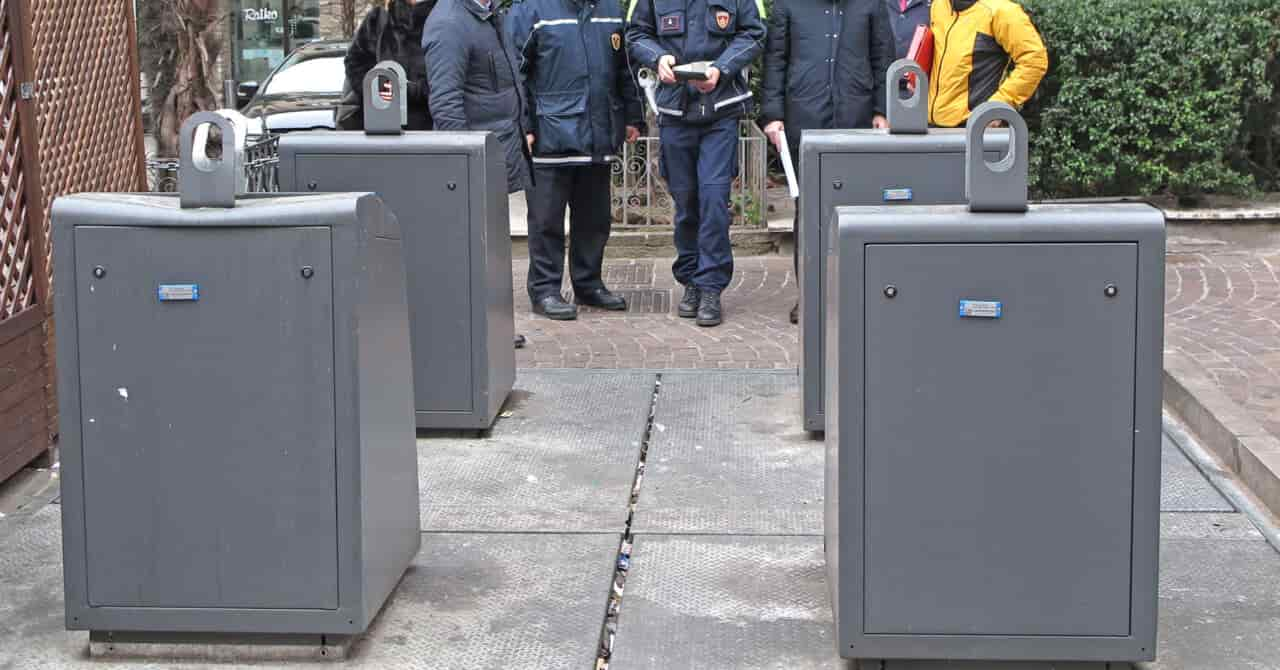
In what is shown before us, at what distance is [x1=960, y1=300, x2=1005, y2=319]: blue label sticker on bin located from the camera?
3.98m

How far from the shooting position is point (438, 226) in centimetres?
654

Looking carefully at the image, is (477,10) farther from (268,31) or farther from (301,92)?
(268,31)

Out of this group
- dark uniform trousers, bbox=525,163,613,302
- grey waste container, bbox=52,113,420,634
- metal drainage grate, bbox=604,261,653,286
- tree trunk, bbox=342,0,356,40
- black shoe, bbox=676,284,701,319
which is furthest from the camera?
tree trunk, bbox=342,0,356,40

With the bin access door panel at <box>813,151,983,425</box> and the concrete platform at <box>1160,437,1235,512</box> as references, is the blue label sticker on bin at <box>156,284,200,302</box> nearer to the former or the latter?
the bin access door panel at <box>813,151,983,425</box>

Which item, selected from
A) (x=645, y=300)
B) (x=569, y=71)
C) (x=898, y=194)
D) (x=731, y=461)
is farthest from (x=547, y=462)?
(x=645, y=300)

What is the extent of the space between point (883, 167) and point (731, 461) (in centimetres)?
121

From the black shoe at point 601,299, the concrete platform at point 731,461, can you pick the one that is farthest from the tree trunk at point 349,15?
the concrete platform at point 731,461

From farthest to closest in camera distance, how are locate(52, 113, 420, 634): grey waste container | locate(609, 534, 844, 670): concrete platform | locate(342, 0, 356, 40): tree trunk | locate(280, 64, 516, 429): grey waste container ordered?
locate(342, 0, 356, 40): tree trunk < locate(280, 64, 516, 429): grey waste container < locate(609, 534, 844, 670): concrete platform < locate(52, 113, 420, 634): grey waste container

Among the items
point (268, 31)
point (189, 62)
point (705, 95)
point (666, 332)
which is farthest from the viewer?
point (268, 31)

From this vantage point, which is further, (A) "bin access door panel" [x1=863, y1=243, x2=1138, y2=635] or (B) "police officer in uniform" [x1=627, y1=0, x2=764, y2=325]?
(B) "police officer in uniform" [x1=627, y1=0, x2=764, y2=325]

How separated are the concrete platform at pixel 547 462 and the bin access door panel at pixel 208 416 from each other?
1.25 meters

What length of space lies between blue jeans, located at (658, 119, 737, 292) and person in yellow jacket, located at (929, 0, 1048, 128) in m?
1.13

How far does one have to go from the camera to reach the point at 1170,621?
460 centimetres

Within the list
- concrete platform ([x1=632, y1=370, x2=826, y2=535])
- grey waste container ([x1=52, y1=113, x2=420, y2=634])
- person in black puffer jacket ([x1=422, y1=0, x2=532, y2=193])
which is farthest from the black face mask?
grey waste container ([x1=52, y1=113, x2=420, y2=634])
